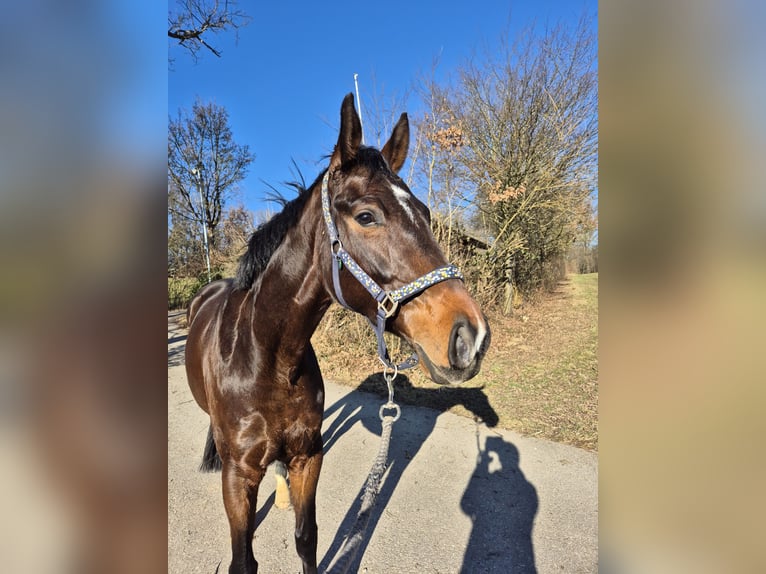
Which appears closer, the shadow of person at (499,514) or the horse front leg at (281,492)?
the shadow of person at (499,514)

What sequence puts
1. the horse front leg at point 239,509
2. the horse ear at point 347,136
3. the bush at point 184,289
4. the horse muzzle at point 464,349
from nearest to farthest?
1. the horse muzzle at point 464,349
2. the horse ear at point 347,136
3. the horse front leg at point 239,509
4. the bush at point 184,289

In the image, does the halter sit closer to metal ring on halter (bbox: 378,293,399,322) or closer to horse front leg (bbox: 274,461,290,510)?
metal ring on halter (bbox: 378,293,399,322)

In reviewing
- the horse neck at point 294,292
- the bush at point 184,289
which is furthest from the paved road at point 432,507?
the bush at point 184,289

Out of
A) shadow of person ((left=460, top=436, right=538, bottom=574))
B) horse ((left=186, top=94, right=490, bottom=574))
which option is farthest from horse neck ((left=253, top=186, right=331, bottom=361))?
shadow of person ((left=460, top=436, right=538, bottom=574))

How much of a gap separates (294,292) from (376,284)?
55cm

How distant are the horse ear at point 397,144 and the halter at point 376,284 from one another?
1.84 ft

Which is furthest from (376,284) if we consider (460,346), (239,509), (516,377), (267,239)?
(516,377)

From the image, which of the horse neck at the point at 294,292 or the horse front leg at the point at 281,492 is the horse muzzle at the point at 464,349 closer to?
the horse neck at the point at 294,292

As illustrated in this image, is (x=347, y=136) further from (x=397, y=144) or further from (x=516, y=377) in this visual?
(x=516, y=377)

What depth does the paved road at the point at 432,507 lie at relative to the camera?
9.29 feet

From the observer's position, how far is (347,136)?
1684 mm
